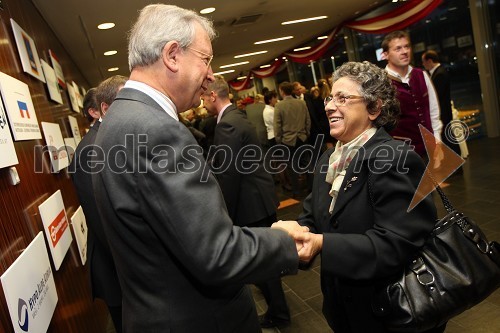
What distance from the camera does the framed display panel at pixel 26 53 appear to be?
2.36 m

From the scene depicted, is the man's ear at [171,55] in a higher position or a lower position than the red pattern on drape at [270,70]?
lower

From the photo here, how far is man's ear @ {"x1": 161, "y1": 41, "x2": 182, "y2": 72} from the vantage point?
43.2 inches

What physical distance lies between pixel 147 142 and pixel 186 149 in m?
0.09

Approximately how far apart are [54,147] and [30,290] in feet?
4.66

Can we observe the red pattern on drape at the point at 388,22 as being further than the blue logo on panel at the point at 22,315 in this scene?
Yes

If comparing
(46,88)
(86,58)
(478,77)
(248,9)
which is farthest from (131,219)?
(478,77)

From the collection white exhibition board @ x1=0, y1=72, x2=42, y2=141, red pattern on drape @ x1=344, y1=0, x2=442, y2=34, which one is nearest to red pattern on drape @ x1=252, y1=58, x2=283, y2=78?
red pattern on drape @ x1=344, y1=0, x2=442, y2=34

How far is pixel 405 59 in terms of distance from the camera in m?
3.03

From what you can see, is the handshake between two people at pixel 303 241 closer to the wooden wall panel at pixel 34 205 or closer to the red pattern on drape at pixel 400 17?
the wooden wall panel at pixel 34 205

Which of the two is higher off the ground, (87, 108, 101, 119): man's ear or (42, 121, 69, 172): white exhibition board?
(87, 108, 101, 119): man's ear

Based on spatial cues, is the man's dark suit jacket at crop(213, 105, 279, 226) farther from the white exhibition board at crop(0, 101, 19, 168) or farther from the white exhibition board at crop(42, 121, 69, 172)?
the white exhibition board at crop(0, 101, 19, 168)

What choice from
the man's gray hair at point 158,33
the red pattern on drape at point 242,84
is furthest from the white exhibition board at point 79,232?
the red pattern on drape at point 242,84

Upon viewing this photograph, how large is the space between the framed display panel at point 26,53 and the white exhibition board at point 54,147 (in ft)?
1.15

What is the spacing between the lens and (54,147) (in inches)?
106
